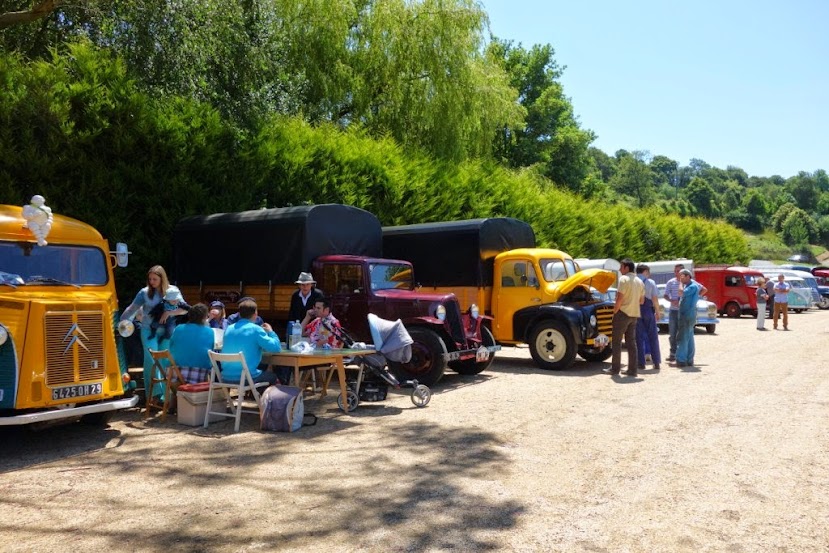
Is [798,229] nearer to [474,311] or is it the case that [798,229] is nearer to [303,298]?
[474,311]

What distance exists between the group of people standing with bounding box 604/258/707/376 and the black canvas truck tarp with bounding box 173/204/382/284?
165 inches

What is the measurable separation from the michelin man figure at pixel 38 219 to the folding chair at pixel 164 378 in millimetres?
1648

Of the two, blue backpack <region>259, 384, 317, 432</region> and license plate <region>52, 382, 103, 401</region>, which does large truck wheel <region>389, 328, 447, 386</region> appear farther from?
license plate <region>52, 382, 103, 401</region>

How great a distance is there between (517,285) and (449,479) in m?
7.35

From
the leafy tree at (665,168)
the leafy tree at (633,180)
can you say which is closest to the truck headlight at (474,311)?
the leafy tree at (633,180)

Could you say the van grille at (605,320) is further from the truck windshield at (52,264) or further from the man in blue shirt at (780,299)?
the man in blue shirt at (780,299)

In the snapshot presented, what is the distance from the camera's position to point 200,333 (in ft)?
24.8

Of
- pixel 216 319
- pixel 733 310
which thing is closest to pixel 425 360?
pixel 216 319

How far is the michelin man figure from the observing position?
22.5 ft

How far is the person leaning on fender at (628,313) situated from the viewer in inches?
428

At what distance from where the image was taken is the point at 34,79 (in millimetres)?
10562

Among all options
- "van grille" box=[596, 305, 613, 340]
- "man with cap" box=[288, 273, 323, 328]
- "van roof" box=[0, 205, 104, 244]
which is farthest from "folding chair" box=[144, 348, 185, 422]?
"van grille" box=[596, 305, 613, 340]

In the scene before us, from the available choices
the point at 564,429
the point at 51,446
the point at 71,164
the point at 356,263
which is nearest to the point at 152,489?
the point at 51,446

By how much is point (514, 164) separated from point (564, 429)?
41.3 meters
